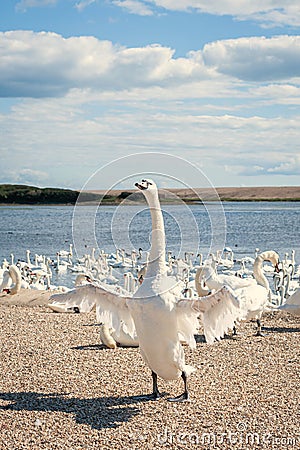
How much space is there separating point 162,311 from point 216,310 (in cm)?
55

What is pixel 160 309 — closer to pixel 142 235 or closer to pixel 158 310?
pixel 158 310

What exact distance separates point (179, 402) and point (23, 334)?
178 inches

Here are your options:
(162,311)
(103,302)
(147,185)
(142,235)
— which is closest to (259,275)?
(103,302)

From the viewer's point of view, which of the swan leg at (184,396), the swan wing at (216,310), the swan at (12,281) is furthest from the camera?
the swan at (12,281)

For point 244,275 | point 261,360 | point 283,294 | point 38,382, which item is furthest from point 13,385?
point 244,275

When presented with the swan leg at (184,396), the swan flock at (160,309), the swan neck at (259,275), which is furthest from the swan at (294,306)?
the swan leg at (184,396)

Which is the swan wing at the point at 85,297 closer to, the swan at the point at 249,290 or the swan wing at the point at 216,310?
the swan wing at the point at 216,310

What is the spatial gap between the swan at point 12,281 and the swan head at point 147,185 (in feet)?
31.5

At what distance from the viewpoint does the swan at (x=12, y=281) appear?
15.5 meters

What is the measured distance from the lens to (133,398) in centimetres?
701

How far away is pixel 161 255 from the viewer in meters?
6.50

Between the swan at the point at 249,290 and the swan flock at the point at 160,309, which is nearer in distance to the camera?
the swan flock at the point at 160,309

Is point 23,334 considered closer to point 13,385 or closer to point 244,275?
point 13,385

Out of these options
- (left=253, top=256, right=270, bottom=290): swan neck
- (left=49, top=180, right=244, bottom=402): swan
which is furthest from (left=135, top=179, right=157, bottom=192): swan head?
(left=253, top=256, right=270, bottom=290): swan neck
